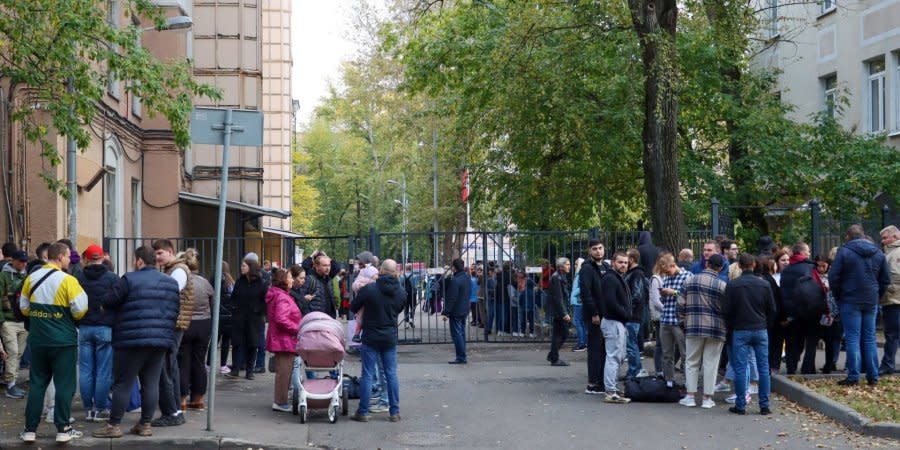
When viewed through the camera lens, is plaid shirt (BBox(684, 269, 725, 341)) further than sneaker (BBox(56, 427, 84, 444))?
Yes

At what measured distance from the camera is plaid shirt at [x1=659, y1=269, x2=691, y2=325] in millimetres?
13619

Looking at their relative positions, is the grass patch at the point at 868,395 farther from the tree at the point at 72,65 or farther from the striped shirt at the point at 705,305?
the tree at the point at 72,65

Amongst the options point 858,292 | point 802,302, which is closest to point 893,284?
point 858,292

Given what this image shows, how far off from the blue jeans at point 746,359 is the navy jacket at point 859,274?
1.85 metres

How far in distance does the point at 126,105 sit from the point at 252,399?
41.2 feet

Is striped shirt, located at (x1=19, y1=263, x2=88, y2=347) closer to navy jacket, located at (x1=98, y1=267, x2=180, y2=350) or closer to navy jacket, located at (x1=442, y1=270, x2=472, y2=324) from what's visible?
navy jacket, located at (x1=98, y1=267, x2=180, y2=350)

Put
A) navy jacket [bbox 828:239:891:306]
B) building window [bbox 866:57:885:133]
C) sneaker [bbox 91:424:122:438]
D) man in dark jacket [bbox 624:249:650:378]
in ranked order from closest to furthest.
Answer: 1. sneaker [bbox 91:424:122:438]
2. navy jacket [bbox 828:239:891:306]
3. man in dark jacket [bbox 624:249:650:378]
4. building window [bbox 866:57:885:133]

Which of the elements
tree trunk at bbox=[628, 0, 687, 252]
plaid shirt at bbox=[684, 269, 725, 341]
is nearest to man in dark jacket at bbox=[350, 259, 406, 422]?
plaid shirt at bbox=[684, 269, 725, 341]

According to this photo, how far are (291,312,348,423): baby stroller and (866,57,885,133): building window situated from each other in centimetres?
1907

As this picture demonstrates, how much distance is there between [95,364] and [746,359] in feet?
23.5

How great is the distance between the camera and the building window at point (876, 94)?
26.9m

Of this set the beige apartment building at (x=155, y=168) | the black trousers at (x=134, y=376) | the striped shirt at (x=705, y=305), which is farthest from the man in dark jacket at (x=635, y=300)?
the beige apartment building at (x=155, y=168)

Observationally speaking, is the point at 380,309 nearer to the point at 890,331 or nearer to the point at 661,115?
the point at 890,331

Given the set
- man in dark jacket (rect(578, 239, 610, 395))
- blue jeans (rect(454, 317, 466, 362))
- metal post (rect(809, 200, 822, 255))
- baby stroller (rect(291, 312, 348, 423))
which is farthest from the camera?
metal post (rect(809, 200, 822, 255))
